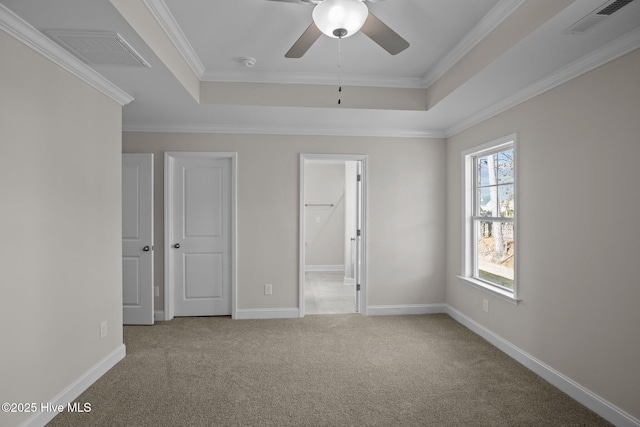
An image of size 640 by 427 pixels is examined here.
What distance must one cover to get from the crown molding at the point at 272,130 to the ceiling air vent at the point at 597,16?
7.93ft

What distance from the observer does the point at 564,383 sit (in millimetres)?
2521

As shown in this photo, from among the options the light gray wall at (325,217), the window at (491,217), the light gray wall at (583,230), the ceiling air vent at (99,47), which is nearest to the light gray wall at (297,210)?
the window at (491,217)

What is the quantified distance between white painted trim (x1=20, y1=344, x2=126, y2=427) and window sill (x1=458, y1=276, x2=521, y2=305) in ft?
11.5

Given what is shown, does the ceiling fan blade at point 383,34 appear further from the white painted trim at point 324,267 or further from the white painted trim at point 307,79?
the white painted trim at point 324,267

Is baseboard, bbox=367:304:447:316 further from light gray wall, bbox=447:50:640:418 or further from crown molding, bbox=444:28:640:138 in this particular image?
crown molding, bbox=444:28:640:138

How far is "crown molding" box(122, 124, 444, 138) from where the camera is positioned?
411 centimetres

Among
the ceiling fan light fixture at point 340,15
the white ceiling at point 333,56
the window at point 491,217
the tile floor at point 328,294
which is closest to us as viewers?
the ceiling fan light fixture at point 340,15

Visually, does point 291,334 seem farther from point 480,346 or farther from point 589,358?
point 589,358

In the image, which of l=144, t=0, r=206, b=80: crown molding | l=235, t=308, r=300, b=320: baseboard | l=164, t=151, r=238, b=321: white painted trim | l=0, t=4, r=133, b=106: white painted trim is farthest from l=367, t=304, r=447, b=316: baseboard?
l=0, t=4, r=133, b=106: white painted trim

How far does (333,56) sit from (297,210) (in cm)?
189

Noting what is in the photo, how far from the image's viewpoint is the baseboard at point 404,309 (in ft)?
14.3

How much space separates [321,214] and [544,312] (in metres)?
5.48

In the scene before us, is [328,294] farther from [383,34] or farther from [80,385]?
[383,34]

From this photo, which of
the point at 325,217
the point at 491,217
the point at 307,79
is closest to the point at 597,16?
the point at 491,217
